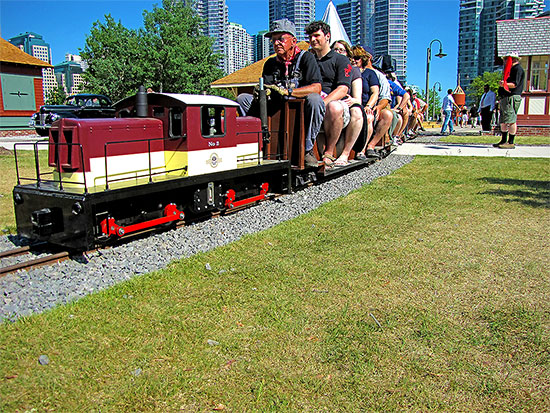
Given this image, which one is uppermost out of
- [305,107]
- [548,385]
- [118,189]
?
[305,107]

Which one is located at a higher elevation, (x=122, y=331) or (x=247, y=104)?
(x=247, y=104)

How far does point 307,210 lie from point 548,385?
4.90 m

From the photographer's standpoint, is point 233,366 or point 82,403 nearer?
point 82,403

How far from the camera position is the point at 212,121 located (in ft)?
21.6

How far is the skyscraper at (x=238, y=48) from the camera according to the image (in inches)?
3580

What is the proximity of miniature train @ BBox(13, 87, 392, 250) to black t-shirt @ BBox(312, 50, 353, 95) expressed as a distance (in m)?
2.29

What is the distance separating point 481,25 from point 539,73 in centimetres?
13885

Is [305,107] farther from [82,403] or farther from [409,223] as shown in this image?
[82,403]

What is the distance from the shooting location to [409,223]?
20.6ft

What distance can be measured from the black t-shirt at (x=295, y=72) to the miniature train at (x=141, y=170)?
46.9 inches

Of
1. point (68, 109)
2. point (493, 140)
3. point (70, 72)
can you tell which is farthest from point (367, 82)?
point (70, 72)

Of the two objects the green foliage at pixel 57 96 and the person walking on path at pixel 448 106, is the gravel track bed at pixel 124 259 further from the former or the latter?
the green foliage at pixel 57 96

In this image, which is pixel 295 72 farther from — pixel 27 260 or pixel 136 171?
pixel 27 260

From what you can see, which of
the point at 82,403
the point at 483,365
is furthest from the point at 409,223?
the point at 82,403
